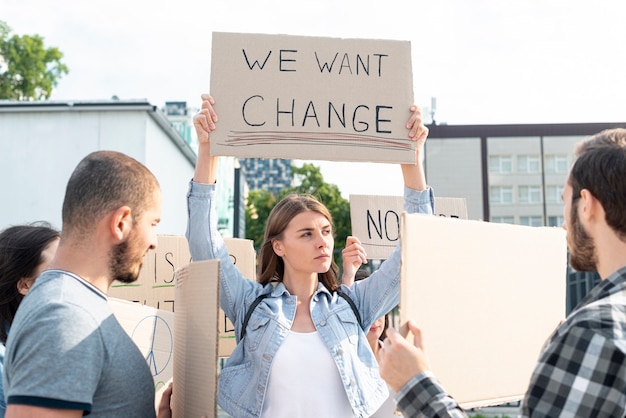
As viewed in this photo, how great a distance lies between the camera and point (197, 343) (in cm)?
208

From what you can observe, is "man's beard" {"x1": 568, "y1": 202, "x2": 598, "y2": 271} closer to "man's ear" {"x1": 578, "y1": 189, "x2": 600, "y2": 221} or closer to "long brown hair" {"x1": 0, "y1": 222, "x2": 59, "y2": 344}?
"man's ear" {"x1": 578, "y1": 189, "x2": 600, "y2": 221}

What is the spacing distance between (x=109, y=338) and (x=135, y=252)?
0.92 ft

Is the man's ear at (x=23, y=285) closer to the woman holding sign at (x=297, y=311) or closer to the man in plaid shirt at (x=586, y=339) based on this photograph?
the woman holding sign at (x=297, y=311)

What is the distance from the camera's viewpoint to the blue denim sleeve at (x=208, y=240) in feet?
8.73

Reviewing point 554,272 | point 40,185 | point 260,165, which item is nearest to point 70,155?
point 40,185

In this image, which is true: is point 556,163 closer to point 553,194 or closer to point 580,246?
point 553,194

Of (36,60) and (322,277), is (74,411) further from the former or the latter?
(36,60)

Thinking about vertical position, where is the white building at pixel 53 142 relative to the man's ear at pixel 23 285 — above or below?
above

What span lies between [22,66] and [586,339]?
31972 mm

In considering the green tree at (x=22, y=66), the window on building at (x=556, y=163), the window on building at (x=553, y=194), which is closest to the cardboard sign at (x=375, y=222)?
the green tree at (x=22, y=66)

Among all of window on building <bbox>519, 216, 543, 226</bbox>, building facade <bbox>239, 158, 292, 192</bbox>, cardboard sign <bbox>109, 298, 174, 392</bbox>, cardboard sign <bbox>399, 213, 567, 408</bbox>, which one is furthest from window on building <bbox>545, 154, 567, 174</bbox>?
building facade <bbox>239, 158, 292, 192</bbox>

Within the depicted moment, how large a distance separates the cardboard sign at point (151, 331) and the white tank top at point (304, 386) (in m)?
0.46

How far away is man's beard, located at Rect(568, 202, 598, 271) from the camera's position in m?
1.79

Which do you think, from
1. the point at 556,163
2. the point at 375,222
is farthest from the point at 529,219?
the point at 375,222
